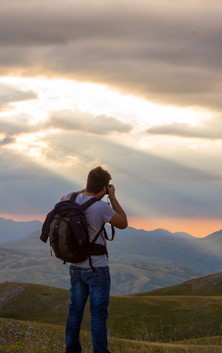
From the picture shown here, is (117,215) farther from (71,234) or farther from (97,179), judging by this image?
(71,234)

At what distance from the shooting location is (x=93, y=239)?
14.8 metres

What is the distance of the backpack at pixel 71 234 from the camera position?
1450 centimetres

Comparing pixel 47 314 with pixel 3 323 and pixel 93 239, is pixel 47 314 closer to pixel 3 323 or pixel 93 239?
pixel 3 323

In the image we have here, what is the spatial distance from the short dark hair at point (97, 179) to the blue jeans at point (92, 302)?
6.68ft

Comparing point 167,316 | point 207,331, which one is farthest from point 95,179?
point 167,316

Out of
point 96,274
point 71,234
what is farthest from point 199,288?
point 71,234

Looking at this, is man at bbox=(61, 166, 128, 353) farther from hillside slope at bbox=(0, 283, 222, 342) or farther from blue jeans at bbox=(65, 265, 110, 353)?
hillside slope at bbox=(0, 283, 222, 342)

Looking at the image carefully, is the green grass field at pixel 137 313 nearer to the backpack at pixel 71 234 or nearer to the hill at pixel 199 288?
the hill at pixel 199 288

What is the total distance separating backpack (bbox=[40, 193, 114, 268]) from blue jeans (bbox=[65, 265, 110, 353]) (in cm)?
50

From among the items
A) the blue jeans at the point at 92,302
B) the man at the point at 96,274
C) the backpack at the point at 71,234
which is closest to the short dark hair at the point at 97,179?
the man at the point at 96,274

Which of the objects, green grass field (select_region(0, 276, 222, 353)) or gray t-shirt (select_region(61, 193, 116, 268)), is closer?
gray t-shirt (select_region(61, 193, 116, 268))

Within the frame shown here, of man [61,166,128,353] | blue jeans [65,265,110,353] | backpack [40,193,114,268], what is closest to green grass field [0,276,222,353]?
blue jeans [65,265,110,353]

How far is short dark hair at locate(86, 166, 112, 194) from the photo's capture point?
594 inches

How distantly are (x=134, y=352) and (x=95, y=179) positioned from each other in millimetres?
7046
